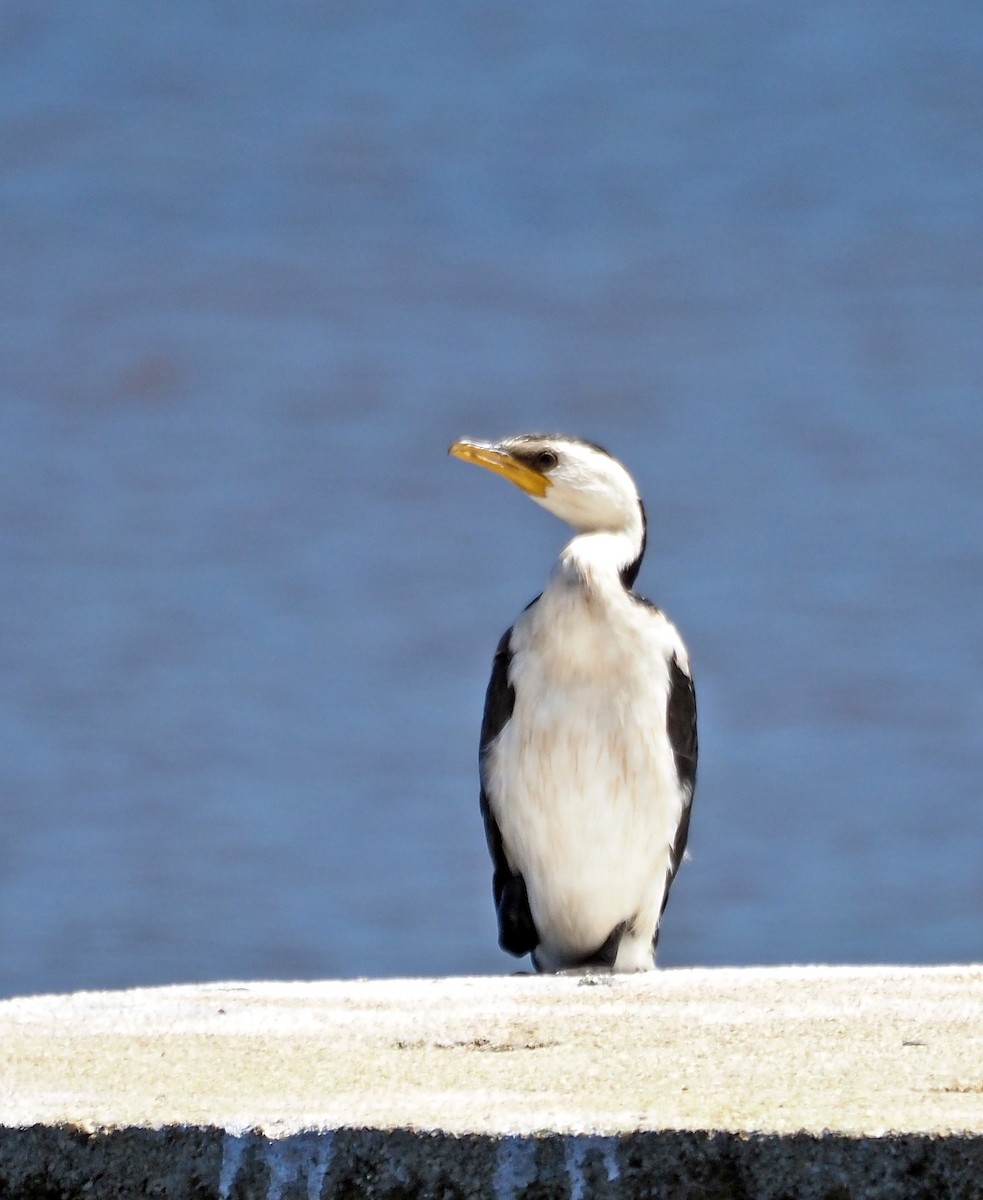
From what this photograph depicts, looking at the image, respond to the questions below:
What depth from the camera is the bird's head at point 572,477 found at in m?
4.96

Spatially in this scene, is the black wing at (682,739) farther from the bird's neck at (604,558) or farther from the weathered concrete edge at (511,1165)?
the weathered concrete edge at (511,1165)

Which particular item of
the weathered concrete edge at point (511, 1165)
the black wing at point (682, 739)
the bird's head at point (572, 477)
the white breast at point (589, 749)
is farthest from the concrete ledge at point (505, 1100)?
the bird's head at point (572, 477)

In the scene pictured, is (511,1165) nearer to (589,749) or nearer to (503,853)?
(589,749)

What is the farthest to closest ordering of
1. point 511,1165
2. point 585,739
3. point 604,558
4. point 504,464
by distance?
point 504,464
point 604,558
point 585,739
point 511,1165

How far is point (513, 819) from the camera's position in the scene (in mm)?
4898

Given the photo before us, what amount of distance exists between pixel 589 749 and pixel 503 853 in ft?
1.72

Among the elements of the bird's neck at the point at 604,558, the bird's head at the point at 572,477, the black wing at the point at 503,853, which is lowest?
the black wing at the point at 503,853

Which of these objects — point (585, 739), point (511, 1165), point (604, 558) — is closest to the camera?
point (511, 1165)

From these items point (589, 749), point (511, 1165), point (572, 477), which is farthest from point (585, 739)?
point (511, 1165)

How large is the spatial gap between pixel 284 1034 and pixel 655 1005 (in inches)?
28.0

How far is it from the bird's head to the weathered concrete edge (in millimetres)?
2834

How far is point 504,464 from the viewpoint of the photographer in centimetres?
502

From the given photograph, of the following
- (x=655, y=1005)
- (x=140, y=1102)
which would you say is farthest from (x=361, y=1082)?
(x=655, y=1005)

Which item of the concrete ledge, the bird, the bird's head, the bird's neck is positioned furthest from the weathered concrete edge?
the bird's head
